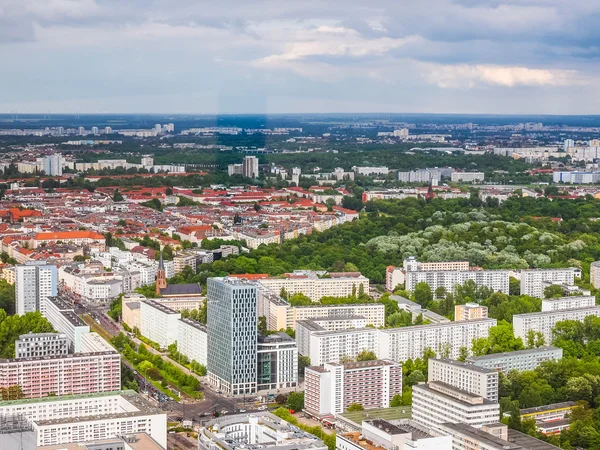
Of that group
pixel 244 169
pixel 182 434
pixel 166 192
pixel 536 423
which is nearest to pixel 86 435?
pixel 182 434

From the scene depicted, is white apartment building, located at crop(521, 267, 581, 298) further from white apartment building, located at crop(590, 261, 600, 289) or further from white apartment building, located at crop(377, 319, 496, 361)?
white apartment building, located at crop(377, 319, 496, 361)

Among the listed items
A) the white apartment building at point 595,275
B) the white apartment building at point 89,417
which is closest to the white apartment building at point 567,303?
the white apartment building at point 595,275

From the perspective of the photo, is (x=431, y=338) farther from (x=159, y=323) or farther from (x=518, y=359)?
(x=159, y=323)

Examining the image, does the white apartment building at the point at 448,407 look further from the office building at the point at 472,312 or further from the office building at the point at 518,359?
the office building at the point at 472,312

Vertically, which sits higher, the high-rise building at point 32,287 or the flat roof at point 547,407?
the high-rise building at point 32,287

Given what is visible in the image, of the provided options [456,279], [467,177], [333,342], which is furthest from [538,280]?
[467,177]

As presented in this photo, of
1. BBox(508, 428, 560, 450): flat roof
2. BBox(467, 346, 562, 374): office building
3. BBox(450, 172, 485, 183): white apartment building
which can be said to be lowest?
BBox(508, 428, 560, 450): flat roof

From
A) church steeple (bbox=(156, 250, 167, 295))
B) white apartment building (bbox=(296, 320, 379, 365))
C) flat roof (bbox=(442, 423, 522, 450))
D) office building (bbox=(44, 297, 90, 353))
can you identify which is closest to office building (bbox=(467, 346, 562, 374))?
white apartment building (bbox=(296, 320, 379, 365))

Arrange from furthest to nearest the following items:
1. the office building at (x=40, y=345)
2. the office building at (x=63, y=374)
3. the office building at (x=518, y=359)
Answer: the office building at (x=40, y=345) < the office building at (x=518, y=359) < the office building at (x=63, y=374)

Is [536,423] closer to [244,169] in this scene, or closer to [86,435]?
[86,435]
